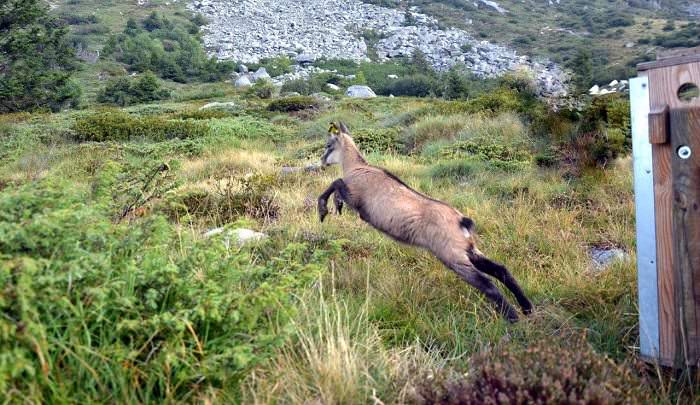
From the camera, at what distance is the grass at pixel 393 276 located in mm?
2615

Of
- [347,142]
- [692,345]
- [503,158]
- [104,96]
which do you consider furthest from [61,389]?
[104,96]

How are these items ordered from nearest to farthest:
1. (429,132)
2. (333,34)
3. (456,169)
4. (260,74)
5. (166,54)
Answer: (456,169) → (429,132) → (260,74) → (166,54) → (333,34)

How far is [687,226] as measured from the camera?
2.88 m

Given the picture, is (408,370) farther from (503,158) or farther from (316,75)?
(316,75)

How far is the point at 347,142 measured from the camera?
569cm

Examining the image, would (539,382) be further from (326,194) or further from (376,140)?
(376,140)

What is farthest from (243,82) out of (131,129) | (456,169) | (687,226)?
(687,226)

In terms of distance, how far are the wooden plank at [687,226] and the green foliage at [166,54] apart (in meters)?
42.8

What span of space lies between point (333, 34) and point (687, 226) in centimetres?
6175

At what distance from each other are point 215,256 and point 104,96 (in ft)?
112

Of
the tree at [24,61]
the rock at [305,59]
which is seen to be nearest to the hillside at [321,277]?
the tree at [24,61]

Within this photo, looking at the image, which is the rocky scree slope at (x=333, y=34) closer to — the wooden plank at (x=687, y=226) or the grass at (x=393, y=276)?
the grass at (x=393, y=276)

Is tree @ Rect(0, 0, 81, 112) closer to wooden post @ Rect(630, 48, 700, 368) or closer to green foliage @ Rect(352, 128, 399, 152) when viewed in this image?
green foliage @ Rect(352, 128, 399, 152)

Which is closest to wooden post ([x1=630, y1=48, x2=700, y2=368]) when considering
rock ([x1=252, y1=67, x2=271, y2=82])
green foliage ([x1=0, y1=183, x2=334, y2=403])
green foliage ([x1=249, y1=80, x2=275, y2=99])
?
green foliage ([x1=0, y1=183, x2=334, y2=403])
